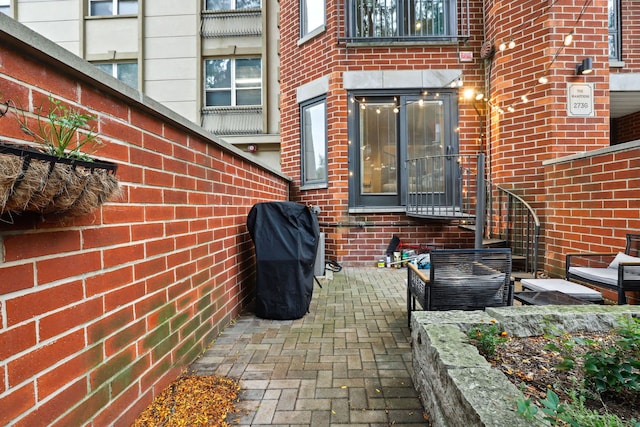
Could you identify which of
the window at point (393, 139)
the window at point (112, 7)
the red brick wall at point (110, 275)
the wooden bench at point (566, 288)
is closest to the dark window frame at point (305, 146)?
the window at point (393, 139)

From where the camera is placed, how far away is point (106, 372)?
1456mm

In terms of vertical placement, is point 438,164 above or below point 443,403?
above

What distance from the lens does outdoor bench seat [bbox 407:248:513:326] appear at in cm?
234

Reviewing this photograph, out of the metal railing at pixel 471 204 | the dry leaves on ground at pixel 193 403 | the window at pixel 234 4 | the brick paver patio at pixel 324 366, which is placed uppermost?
the window at pixel 234 4

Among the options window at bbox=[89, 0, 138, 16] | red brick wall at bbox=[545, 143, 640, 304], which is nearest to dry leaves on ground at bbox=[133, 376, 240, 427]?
red brick wall at bbox=[545, 143, 640, 304]

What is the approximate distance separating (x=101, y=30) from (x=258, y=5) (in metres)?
4.61

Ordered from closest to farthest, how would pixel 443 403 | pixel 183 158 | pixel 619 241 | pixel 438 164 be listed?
pixel 443 403 < pixel 183 158 < pixel 619 241 < pixel 438 164

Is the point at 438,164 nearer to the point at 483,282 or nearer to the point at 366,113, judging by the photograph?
the point at 366,113

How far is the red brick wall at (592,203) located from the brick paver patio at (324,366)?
2313 mm

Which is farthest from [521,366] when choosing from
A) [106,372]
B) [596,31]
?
[596,31]

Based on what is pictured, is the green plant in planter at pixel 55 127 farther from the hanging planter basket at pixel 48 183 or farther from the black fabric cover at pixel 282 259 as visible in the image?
the black fabric cover at pixel 282 259

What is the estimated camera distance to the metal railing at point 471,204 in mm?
4812

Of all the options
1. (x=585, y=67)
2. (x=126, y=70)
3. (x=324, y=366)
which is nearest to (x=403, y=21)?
(x=585, y=67)

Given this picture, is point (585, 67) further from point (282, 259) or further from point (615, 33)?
point (282, 259)
